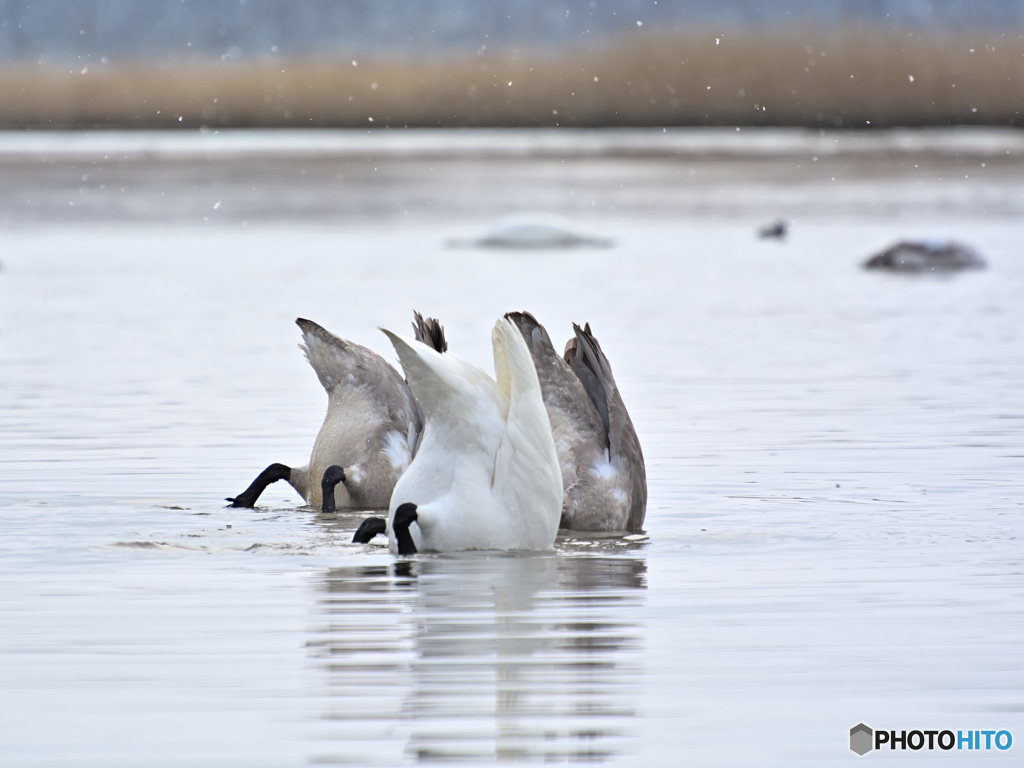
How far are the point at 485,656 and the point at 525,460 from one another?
6.02 feet

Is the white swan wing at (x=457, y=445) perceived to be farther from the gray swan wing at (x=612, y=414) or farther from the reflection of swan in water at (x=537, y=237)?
the reflection of swan in water at (x=537, y=237)

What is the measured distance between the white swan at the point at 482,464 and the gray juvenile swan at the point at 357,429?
1328mm

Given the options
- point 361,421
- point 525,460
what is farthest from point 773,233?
point 525,460

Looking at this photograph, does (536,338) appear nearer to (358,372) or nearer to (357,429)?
(357,429)

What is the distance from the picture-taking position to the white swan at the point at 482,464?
8383mm

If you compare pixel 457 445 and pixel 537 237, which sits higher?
pixel 537 237

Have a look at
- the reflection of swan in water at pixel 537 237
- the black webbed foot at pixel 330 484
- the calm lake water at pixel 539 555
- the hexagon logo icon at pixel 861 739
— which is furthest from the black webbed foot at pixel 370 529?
the reflection of swan in water at pixel 537 237

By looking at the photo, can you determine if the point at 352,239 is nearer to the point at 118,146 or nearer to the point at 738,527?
the point at 738,527

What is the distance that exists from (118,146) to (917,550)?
65.2m

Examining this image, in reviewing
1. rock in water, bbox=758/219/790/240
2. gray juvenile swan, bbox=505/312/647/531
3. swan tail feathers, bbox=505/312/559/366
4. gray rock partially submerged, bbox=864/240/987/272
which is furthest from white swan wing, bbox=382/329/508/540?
rock in water, bbox=758/219/790/240

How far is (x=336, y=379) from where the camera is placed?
10.8 metres

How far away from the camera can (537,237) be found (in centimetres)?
3112

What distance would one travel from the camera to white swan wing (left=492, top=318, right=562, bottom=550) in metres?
8.34

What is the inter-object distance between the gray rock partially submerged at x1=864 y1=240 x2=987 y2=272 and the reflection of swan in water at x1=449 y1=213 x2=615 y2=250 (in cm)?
631
